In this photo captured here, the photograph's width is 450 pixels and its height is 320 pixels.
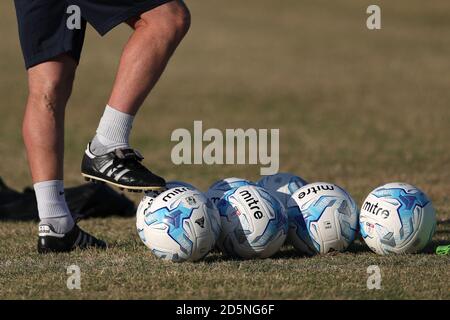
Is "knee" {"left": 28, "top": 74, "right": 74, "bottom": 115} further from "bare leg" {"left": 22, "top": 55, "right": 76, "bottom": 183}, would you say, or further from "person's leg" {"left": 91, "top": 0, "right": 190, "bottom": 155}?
"person's leg" {"left": 91, "top": 0, "right": 190, "bottom": 155}

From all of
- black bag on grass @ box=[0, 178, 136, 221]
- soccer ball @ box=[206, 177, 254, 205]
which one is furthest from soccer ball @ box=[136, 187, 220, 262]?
black bag on grass @ box=[0, 178, 136, 221]

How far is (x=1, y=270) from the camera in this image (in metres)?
6.52

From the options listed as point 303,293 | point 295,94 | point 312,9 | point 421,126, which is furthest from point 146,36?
point 312,9

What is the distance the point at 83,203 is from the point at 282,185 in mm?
2728

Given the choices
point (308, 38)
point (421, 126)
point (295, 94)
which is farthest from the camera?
point (308, 38)

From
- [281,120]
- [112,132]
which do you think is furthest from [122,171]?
[281,120]

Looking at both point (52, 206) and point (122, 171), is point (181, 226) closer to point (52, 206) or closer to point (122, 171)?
point (122, 171)

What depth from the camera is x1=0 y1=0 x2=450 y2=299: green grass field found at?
5992mm

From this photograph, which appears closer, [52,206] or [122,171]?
[122,171]

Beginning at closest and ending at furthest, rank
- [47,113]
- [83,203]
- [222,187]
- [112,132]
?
[112,132], [47,113], [222,187], [83,203]

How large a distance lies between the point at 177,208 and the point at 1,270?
123cm

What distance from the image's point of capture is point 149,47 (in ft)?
21.8

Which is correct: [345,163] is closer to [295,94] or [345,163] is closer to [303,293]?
[295,94]

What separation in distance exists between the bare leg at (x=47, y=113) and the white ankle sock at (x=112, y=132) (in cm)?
42
